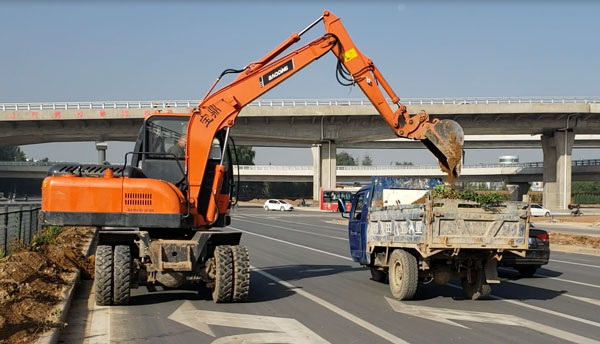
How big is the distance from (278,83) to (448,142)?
379 centimetres

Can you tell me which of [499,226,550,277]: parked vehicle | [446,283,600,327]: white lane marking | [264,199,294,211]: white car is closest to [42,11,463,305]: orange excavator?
[446,283,600,327]: white lane marking

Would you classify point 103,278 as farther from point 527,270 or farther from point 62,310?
point 527,270

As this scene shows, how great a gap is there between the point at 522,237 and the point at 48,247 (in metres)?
12.0

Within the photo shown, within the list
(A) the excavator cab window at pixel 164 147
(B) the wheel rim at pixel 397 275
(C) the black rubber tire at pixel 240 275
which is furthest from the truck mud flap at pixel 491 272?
(A) the excavator cab window at pixel 164 147

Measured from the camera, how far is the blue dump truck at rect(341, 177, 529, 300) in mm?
10586

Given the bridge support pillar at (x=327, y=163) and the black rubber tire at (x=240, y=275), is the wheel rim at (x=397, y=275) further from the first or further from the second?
the bridge support pillar at (x=327, y=163)

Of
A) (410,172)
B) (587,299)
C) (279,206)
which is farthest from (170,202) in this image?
(410,172)

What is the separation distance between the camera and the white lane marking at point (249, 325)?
8375 millimetres

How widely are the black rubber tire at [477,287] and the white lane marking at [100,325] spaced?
20.8 feet

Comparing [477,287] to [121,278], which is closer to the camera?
[121,278]

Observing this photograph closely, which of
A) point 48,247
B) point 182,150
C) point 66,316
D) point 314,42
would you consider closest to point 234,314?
point 66,316

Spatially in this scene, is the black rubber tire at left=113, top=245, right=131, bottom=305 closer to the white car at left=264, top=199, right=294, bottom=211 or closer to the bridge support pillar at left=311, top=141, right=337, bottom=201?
the bridge support pillar at left=311, top=141, right=337, bottom=201

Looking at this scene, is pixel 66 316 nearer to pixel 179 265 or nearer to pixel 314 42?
pixel 179 265

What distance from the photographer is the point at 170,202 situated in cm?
1091
